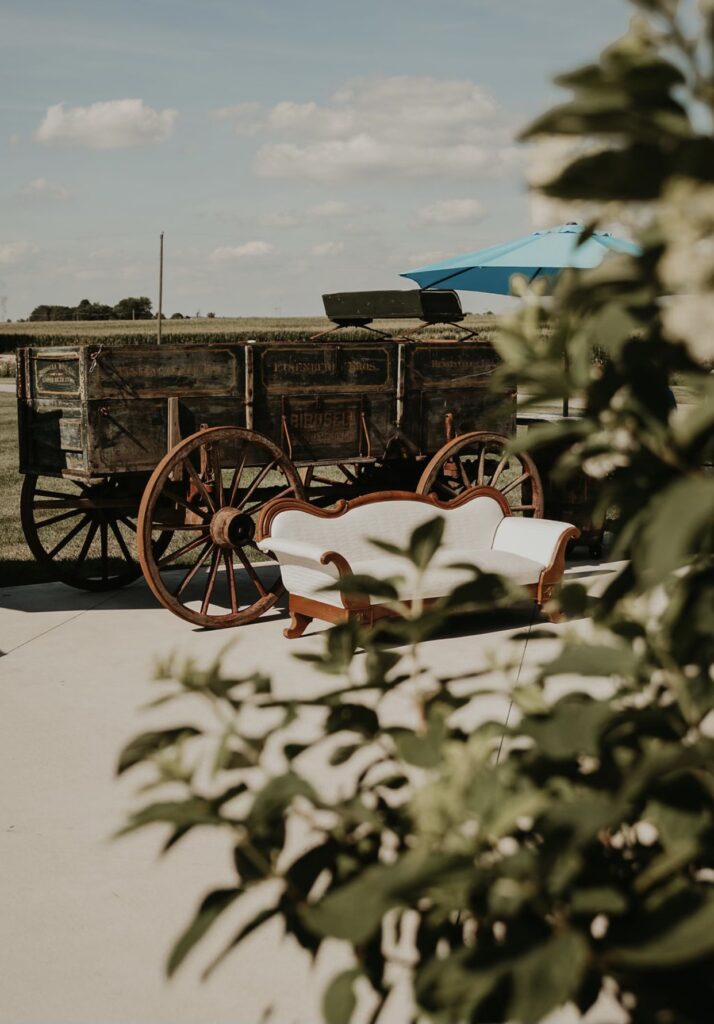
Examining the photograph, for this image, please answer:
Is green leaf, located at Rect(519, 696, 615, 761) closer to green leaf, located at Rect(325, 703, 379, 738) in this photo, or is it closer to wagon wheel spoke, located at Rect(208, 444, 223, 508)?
green leaf, located at Rect(325, 703, 379, 738)

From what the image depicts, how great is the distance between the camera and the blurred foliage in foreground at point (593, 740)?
834 millimetres

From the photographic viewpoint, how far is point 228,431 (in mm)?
6727

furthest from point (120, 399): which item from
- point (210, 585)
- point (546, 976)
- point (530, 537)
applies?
point (546, 976)

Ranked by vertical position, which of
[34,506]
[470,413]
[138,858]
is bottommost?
[138,858]

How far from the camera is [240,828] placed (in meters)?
1.12

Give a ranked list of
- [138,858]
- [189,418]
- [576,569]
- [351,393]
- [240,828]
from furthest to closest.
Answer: [576,569]
[351,393]
[189,418]
[138,858]
[240,828]

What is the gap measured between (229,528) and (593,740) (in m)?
5.86

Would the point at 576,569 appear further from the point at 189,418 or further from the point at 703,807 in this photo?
the point at 703,807

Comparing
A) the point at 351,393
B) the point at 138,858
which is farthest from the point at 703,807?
the point at 351,393

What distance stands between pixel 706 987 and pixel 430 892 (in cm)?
24

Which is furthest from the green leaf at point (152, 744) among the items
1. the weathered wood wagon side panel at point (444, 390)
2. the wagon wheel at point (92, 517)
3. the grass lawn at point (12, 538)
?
the weathered wood wagon side panel at point (444, 390)

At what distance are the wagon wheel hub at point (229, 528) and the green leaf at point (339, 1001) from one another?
576 cm

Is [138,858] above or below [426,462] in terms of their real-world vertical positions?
below

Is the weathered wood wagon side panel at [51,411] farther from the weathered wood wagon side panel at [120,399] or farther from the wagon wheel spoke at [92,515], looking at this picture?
the wagon wheel spoke at [92,515]
